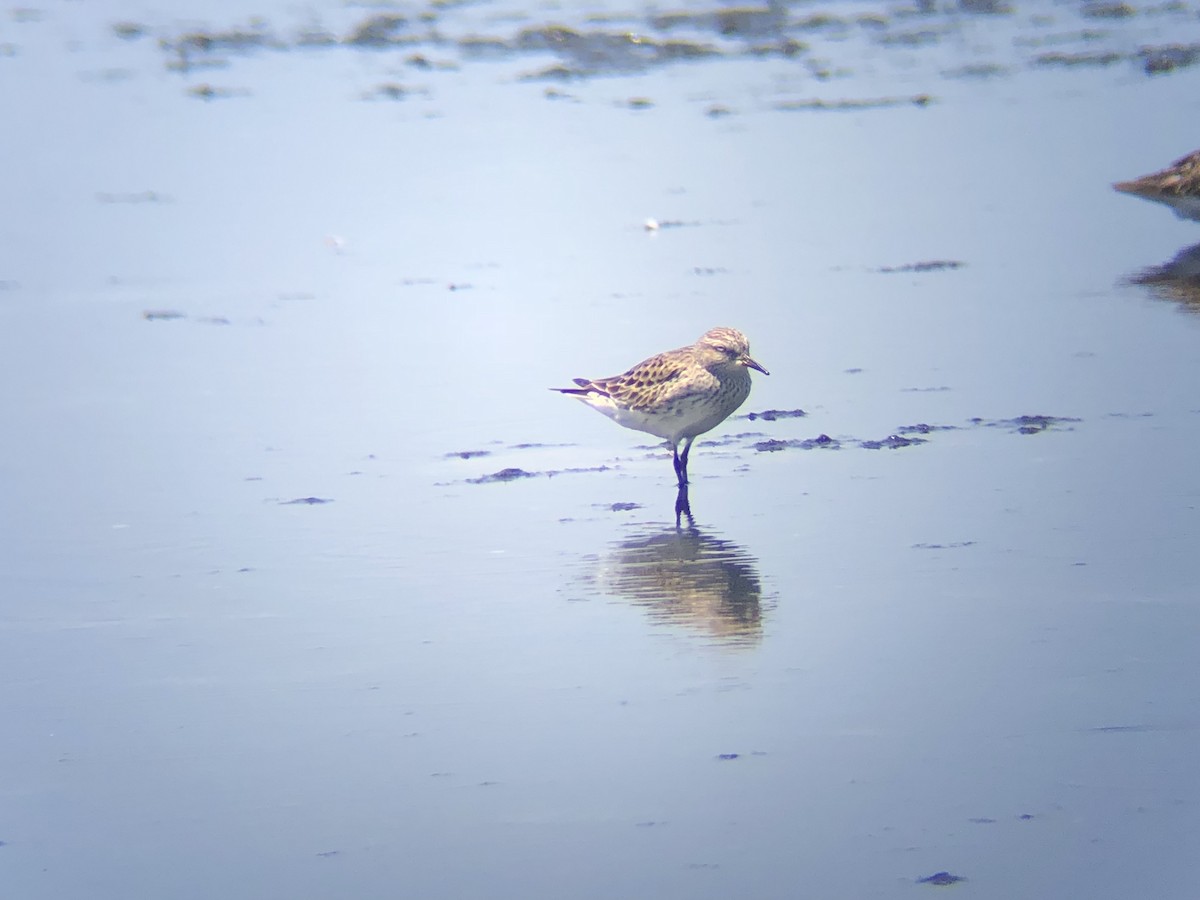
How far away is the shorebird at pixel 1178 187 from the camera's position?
11.8 metres

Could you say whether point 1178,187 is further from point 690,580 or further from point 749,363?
point 690,580

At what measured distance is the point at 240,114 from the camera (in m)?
18.9

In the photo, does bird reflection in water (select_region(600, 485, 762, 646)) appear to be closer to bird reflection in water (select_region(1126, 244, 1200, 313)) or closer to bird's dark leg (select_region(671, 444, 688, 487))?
bird's dark leg (select_region(671, 444, 688, 487))

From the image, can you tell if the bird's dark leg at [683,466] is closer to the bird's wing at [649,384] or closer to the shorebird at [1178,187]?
the bird's wing at [649,384]

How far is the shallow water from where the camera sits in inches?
183

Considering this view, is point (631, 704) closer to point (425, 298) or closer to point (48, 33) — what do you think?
point (425, 298)

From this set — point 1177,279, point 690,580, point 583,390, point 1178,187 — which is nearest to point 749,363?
point 583,390

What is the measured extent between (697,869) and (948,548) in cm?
256

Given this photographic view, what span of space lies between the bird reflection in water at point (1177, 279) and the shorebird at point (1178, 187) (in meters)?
0.35

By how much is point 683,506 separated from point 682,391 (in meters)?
0.66

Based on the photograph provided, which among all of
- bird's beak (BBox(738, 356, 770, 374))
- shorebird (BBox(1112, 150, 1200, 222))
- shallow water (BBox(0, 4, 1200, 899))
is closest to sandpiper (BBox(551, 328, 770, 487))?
bird's beak (BBox(738, 356, 770, 374))

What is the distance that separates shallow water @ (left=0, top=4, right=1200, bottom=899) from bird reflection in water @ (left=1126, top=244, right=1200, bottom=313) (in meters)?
0.12

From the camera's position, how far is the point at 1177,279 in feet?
35.3

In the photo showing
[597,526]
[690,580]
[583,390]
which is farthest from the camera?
[583,390]
